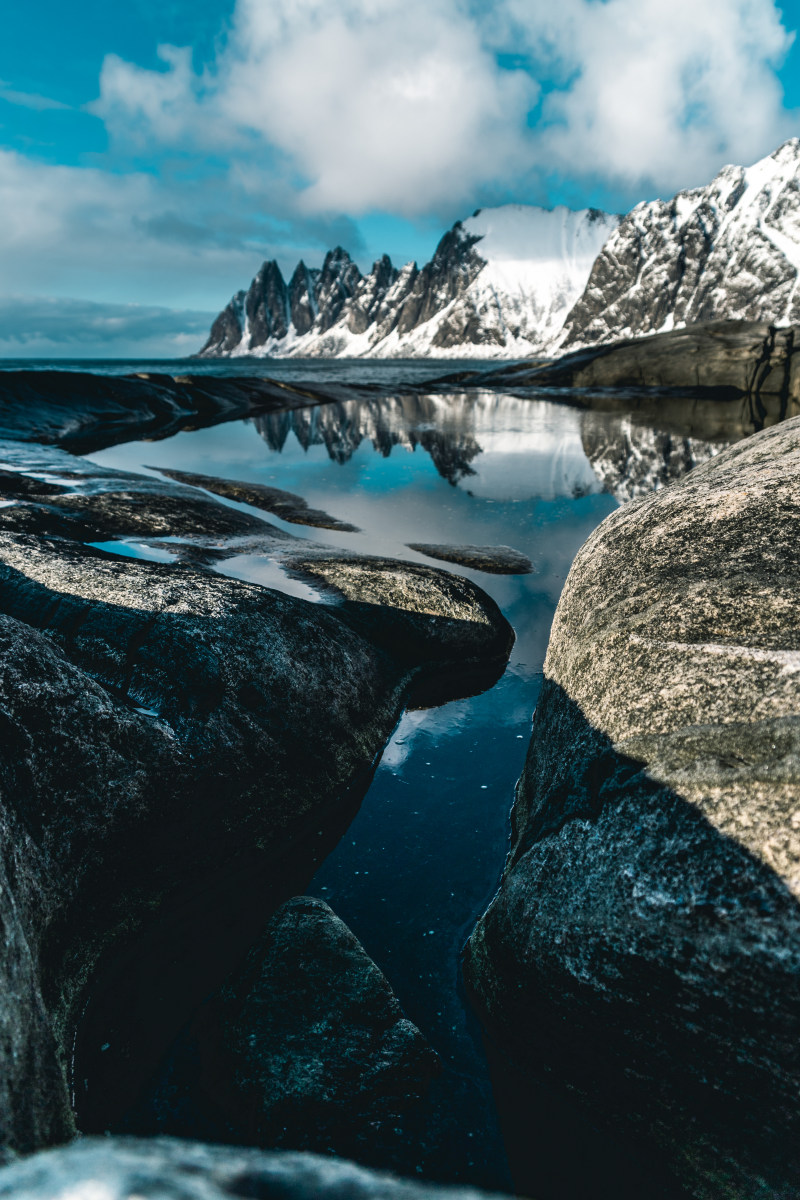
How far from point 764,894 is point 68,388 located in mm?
35493

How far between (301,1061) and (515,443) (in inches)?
890

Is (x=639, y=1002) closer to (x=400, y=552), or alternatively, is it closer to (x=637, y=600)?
(x=637, y=600)

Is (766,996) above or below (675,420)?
below

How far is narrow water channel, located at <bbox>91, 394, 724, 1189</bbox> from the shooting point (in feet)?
11.0

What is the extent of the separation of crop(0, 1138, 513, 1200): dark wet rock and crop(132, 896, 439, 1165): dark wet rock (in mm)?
1496

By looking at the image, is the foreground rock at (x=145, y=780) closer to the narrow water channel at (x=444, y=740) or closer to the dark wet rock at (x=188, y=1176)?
the narrow water channel at (x=444, y=740)

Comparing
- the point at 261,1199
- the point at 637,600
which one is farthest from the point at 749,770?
the point at 261,1199

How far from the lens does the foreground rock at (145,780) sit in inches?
121

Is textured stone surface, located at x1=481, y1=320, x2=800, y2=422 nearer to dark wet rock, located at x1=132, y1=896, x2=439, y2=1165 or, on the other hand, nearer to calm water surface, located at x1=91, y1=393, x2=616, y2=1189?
calm water surface, located at x1=91, y1=393, x2=616, y2=1189

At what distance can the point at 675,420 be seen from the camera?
100 feet

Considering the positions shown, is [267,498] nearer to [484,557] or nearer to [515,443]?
[484,557]

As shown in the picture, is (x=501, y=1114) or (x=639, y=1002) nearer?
(x=639, y=1002)

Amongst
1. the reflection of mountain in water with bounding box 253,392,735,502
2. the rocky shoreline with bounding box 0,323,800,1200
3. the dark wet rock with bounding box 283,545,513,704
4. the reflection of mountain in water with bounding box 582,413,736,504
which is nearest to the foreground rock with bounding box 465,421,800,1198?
the rocky shoreline with bounding box 0,323,800,1200

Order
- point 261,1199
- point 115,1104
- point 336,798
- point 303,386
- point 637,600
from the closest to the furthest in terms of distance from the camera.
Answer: point 261,1199 → point 115,1104 → point 637,600 → point 336,798 → point 303,386
